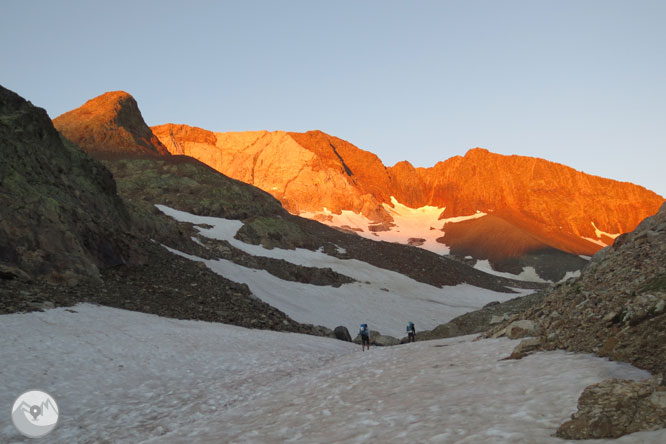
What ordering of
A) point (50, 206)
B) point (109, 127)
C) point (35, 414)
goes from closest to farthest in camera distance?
point (35, 414) → point (50, 206) → point (109, 127)

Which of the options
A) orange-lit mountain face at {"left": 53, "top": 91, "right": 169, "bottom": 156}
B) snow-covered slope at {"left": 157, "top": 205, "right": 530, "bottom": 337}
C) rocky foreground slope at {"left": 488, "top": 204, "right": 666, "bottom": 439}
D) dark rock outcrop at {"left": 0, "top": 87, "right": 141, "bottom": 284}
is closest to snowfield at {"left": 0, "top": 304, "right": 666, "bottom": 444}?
rocky foreground slope at {"left": 488, "top": 204, "right": 666, "bottom": 439}

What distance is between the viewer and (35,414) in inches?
441

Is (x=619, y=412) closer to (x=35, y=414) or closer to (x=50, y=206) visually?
(x=35, y=414)

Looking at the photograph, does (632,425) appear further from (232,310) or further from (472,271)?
(472,271)

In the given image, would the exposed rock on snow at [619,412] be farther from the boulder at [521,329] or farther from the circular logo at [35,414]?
the circular logo at [35,414]

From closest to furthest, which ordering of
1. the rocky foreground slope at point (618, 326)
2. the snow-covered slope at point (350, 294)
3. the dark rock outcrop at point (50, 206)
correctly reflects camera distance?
1. the rocky foreground slope at point (618, 326)
2. the dark rock outcrop at point (50, 206)
3. the snow-covered slope at point (350, 294)

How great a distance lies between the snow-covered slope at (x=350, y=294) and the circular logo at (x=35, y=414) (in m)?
34.5

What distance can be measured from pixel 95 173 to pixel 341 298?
3466cm

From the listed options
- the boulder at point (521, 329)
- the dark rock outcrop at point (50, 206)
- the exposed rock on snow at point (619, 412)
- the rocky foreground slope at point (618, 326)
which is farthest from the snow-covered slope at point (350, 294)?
the exposed rock on snow at point (619, 412)

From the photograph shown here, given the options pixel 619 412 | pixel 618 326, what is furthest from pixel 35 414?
pixel 618 326

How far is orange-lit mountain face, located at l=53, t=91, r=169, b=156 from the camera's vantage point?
117 m

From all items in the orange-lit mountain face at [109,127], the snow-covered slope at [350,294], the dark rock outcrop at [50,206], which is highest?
the orange-lit mountain face at [109,127]

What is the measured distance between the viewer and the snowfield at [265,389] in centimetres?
759

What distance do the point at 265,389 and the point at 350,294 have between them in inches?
2084
